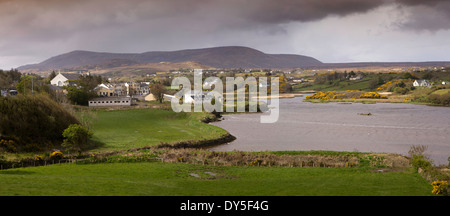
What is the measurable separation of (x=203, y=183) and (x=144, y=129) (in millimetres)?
32821

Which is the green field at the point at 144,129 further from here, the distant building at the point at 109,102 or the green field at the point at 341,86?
the green field at the point at 341,86

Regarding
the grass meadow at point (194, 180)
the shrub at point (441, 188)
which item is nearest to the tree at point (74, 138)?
the grass meadow at point (194, 180)

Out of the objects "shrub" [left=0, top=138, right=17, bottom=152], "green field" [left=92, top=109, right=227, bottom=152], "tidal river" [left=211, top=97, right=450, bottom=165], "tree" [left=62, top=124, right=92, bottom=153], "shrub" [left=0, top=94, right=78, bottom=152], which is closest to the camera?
"shrub" [left=0, top=138, right=17, bottom=152]

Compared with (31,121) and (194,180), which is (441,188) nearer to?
(194,180)

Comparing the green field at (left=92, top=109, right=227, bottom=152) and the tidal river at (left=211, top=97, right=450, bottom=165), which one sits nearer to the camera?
the tidal river at (left=211, top=97, right=450, bottom=165)

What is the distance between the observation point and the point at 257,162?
28172 millimetres

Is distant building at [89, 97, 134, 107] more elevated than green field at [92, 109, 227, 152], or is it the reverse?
distant building at [89, 97, 134, 107]

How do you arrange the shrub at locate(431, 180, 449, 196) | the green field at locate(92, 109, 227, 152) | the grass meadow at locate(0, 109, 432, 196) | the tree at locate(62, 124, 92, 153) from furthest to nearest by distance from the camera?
the green field at locate(92, 109, 227, 152), the tree at locate(62, 124, 92, 153), the shrub at locate(431, 180, 449, 196), the grass meadow at locate(0, 109, 432, 196)

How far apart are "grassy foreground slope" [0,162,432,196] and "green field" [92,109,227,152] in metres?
12.3

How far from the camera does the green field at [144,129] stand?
1551 inches

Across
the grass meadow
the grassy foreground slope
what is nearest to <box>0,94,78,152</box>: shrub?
the grass meadow

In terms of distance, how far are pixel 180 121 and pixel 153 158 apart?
32.7m

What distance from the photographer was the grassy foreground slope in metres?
15.4

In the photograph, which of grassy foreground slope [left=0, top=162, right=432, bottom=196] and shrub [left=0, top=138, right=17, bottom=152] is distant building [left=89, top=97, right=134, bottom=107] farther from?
grassy foreground slope [left=0, top=162, right=432, bottom=196]
